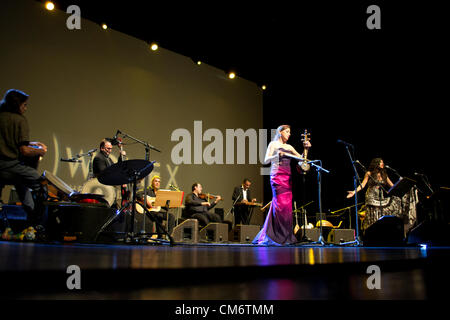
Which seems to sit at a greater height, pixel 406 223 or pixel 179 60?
pixel 179 60

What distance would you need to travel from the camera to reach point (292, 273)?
1.25m

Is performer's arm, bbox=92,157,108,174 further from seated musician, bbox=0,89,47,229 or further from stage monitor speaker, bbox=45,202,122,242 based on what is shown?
seated musician, bbox=0,89,47,229

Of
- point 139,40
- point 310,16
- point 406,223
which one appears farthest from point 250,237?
point 139,40

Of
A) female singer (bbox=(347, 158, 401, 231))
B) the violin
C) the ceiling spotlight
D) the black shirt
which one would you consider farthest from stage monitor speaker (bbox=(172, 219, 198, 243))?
the ceiling spotlight

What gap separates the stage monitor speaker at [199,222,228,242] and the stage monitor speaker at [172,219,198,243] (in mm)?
557

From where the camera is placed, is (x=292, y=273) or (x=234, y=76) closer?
(x=292, y=273)

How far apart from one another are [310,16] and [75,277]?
6.99m

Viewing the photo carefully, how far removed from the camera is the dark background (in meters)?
6.63

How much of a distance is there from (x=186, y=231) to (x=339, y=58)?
4783mm

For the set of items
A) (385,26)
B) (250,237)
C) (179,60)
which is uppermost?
(179,60)

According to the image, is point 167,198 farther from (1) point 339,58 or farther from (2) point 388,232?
(1) point 339,58

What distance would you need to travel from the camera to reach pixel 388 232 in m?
5.07

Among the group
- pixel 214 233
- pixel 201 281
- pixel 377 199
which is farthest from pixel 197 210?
pixel 201 281
